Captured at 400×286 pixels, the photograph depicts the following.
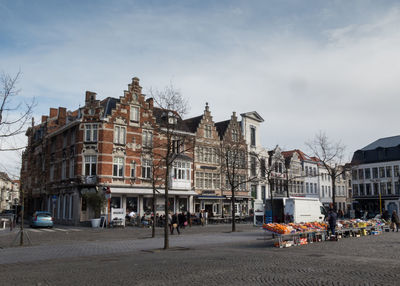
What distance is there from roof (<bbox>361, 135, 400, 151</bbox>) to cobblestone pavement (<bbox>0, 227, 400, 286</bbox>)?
55031 mm

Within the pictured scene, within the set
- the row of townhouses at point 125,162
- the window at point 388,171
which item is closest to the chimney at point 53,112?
the row of townhouses at point 125,162

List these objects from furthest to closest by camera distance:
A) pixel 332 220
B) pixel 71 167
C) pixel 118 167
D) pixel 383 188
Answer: pixel 383 188
pixel 71 167
pixel 118 167
pixel 332 220

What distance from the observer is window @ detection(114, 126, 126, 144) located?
122 feet

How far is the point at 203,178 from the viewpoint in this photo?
4434cm

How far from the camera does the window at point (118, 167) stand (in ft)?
120

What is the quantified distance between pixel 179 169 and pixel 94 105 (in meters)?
11.3

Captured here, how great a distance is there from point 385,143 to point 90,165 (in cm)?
5247

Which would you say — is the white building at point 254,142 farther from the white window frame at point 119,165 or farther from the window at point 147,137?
the white window frame at point 119,165

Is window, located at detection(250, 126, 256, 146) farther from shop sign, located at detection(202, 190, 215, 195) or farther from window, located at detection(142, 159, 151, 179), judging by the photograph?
window, located at detection(142, 159, 151, 179)

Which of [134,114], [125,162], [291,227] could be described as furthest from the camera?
[134,114]

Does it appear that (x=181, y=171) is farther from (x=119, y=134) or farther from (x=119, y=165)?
(x=119, y=134)

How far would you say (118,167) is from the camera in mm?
36812

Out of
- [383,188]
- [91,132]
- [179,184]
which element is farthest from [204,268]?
[383,188]

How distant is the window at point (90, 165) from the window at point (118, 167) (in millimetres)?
1883
